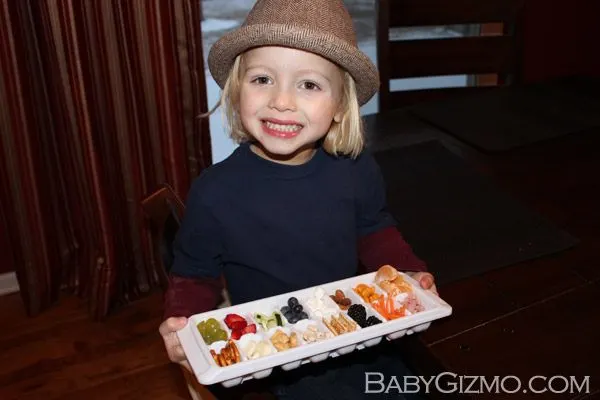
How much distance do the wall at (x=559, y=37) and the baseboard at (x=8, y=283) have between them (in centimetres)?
219

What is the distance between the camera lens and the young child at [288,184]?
886 mm

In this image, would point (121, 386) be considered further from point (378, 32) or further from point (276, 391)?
point (378, 32)

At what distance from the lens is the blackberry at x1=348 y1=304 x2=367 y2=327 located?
2.60ft

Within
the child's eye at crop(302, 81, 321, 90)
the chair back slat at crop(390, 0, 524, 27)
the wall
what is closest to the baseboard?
the chair back slat at crop(390, 0, 524, 27)

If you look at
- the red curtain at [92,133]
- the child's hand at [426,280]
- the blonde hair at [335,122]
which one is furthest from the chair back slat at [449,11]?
the child's hand at [426,280]

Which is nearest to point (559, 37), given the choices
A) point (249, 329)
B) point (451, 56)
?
point (451, 56)

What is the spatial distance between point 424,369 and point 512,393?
0.40 ft

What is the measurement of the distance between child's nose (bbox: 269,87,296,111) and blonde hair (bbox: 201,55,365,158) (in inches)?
3.8

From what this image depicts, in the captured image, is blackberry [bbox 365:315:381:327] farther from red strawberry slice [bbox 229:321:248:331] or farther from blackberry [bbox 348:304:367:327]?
red strawberry slice [bbox 229:321:248:331]

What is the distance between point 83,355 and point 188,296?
115cm

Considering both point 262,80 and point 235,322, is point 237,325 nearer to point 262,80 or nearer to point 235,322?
point 235,322

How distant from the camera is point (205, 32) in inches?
92.4

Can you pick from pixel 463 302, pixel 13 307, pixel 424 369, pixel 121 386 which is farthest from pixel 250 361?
pixel 13 307

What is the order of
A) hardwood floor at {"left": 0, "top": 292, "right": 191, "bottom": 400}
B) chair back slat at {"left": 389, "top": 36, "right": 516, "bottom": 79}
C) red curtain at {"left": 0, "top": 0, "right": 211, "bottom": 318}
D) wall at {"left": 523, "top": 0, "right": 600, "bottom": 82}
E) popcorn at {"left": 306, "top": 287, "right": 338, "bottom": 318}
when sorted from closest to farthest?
1. popcorn at {"left": 306, "top": 287, "right": 338, "bottom": 318}
2. red curtain at {"left": 0, "top": 0, "right": 211, "bottom": 318}
3. hardwood floor at {"left": 0, "top": 292, "right": 191, "bottom": 400}
4. chair back slat at {"left": 389, "top": 36, "right": 516, "bottom": 79}
5. wall at {"left": 523, "top": 0, "right": 600, "bottom": 82}
